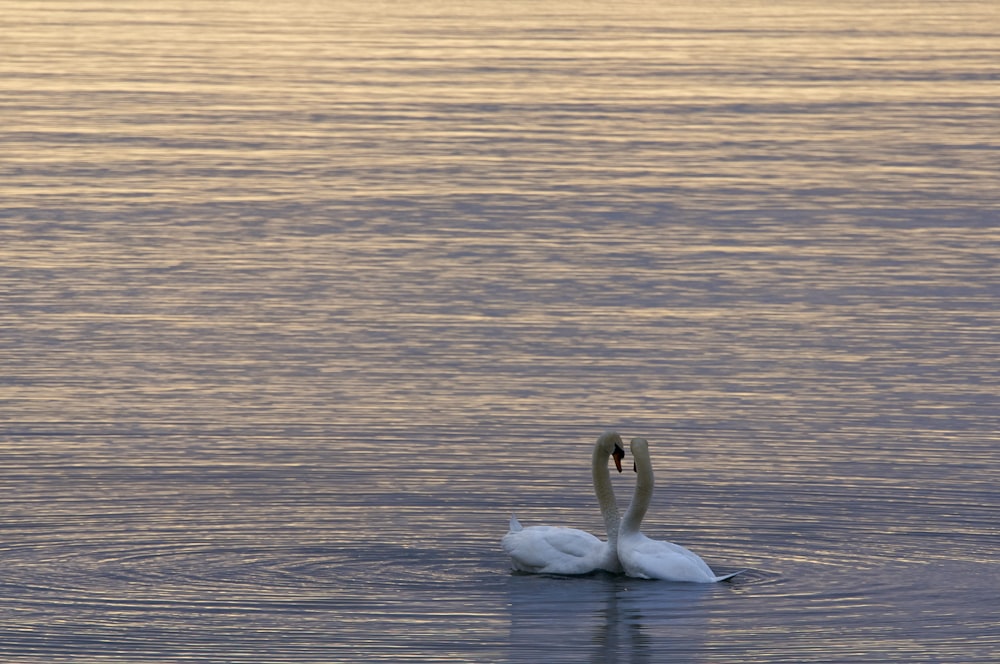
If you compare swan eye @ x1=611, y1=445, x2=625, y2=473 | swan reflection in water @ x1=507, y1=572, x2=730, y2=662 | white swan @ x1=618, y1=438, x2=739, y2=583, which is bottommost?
swan reflection in water @ x1=507, y1=572, x2=730, y2=662

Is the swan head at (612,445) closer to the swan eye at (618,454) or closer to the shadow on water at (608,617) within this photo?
the swan eye at (618,454)

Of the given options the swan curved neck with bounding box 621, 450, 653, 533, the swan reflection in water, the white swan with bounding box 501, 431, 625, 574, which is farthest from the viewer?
the swan curved neck with bounding box 621, 450, 653, 533

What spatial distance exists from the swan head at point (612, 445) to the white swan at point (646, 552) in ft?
0.54

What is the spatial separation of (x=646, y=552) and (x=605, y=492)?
0.63 metres

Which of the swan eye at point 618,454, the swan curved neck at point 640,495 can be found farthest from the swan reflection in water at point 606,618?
the swan eye at point 618,454

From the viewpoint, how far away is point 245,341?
717 inches

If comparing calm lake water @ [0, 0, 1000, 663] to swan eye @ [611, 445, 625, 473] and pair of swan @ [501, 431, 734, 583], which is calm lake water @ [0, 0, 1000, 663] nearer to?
pair of swan @ [501, 431, 734, 583]

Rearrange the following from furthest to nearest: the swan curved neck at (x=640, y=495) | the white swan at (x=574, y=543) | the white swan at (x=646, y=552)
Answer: the swan curved neck at (x=640, y=495), the white swan at (x=574, y=543), the white swan at (x=646, y=552)

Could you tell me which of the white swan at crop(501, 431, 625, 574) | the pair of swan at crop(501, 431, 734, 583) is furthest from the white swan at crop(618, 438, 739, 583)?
the white swan at crop(501, 431, 625, 574)

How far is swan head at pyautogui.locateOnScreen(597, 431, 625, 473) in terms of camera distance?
43.3 feet

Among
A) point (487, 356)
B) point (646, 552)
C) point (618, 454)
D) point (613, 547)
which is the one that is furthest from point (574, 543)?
point (487, 356)

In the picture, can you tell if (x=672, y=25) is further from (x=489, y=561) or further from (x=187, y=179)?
(x=489, y=561)

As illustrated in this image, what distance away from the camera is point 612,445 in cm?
1326

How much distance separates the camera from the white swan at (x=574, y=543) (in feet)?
41.6
